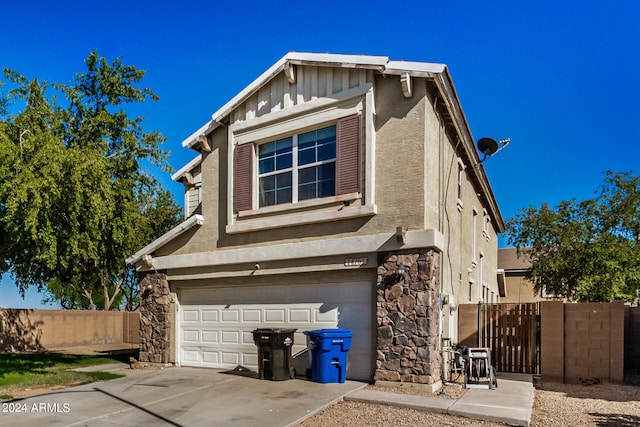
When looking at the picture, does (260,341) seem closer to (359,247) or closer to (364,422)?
(359,247)

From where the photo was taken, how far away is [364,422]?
7551mm

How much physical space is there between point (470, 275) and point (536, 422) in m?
7.70

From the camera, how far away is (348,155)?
35.9 feet

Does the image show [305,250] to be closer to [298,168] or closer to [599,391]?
[298,168]

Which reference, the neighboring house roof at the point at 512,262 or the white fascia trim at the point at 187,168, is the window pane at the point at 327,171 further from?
Answer: the neighboring house roof at the point at 512,262

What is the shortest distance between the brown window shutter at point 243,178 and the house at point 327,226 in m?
0.03

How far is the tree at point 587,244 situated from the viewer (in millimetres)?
15172

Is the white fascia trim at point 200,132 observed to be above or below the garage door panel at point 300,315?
above

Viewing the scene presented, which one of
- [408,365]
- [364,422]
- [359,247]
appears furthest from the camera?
[359,247]

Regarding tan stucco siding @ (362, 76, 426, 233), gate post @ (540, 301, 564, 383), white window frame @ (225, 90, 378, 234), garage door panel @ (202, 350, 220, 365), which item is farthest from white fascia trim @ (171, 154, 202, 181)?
gate post @ (540, 301, 564, 383)

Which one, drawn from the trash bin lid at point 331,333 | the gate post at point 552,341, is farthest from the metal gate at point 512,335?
the trash bin lid at point 331,333

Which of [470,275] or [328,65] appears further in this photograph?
[470,275]

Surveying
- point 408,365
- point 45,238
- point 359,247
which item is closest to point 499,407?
point 408,365

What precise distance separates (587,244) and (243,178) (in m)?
12.6
